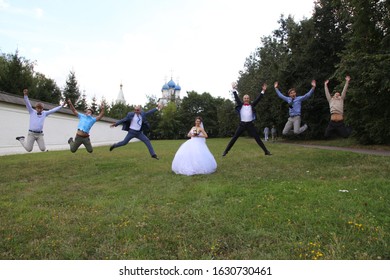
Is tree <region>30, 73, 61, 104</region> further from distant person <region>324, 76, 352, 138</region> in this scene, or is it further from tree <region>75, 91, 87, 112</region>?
distant person <region>324, 76, 352, 138</region>

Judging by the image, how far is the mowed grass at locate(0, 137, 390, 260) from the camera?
4207 millimetres

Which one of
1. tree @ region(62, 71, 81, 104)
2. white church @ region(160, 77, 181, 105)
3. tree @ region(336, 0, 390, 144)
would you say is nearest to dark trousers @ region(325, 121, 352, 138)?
tree @ region(336, 0, 390, 144)

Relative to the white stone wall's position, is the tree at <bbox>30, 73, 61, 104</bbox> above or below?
above

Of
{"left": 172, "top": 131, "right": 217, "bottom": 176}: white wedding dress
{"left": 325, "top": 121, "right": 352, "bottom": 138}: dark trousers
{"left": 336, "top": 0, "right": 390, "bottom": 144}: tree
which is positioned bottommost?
{"left": 172, "top": 131, "right": 217, "bottom": 176}: white wedding dress

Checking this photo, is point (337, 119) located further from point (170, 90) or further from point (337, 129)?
point (170, 90)

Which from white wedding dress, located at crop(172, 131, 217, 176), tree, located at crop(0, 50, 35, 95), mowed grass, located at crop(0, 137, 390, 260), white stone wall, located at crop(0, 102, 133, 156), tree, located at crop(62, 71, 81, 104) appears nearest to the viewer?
mowed grass, located at crop(0, 137, 390, 260)

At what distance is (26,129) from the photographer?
80.4 feet

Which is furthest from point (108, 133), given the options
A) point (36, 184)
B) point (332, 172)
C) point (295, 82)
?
point (332, 172)

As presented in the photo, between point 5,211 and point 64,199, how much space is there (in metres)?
1.35

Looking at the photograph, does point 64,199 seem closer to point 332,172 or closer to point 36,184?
point 36,184

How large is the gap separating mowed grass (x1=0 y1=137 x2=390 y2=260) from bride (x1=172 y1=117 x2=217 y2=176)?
1.07 metres

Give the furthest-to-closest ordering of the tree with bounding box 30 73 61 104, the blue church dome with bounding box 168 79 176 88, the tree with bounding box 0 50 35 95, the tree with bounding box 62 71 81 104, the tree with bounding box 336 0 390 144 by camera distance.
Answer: the blue church dome with bounding box 168 79 176 88, the tree with bounding box 62 71 81 104, the tree with bounding box 30 73 61 104, the tree with bounding box 0 50 35 95, the tree with bounding box 336 0 390 144

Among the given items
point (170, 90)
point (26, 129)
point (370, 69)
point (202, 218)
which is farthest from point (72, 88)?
point (202, 218)

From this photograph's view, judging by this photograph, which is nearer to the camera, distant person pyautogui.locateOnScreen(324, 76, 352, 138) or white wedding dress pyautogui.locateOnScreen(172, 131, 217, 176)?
white wedding dress pyautogui.locateOnScreen(172, 131, 217, 176)
